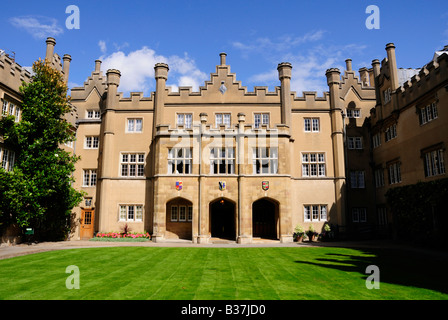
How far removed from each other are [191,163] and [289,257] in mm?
12978

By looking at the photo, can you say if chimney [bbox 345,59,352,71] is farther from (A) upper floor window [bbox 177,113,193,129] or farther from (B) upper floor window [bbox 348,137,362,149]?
(A) upper floor window [bbox 177,113,193,129]

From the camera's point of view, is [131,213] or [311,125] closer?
[131,213]

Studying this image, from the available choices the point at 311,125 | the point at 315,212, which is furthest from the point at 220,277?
the point at 311,125

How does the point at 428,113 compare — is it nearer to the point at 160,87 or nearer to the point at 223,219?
the point at 223,219

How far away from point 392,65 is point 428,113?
24.8 ft

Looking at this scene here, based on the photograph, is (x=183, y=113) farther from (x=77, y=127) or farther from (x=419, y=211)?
(x=419, y=211)

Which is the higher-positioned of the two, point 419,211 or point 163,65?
point 163,65

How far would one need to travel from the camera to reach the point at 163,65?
29.5 metres

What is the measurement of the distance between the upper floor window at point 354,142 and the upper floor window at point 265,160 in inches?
354

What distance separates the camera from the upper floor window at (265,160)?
2572cm

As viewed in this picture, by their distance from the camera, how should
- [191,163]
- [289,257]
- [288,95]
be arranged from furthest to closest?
[288,95], [191,163], [289,257]

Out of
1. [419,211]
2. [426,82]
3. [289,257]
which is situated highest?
[426,82]

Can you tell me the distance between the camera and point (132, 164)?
95.1ft
